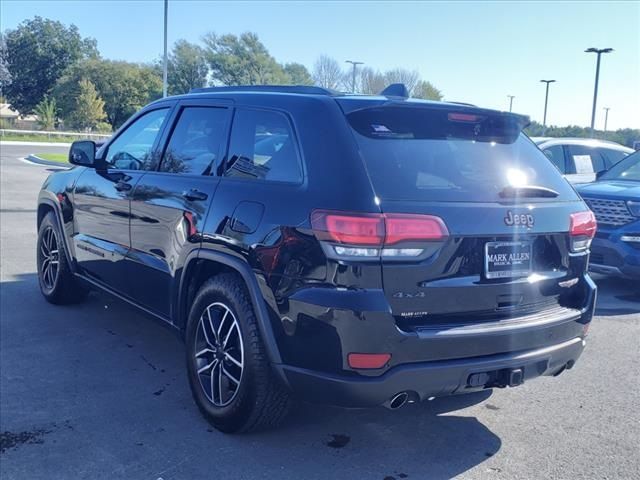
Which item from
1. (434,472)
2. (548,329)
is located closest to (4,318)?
(434,472)

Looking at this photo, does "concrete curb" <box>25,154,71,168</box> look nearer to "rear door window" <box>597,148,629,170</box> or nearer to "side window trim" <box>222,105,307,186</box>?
"rear door window" <box>597,148,629,170</box>

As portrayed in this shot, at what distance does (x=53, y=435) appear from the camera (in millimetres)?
3631

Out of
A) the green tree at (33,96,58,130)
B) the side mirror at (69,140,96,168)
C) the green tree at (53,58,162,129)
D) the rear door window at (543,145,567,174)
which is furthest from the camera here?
the green tree at (53,58,162,129)

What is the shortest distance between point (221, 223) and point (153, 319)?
1.26 meters

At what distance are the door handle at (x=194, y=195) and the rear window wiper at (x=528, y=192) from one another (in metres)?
1.69

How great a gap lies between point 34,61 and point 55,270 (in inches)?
3332

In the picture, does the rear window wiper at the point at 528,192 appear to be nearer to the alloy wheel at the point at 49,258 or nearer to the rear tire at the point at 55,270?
the rear tire at the point at 55,270

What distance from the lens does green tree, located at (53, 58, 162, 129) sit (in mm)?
63906

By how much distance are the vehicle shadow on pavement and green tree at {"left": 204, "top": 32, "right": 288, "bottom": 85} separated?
155 feet

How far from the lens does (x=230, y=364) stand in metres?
3.63

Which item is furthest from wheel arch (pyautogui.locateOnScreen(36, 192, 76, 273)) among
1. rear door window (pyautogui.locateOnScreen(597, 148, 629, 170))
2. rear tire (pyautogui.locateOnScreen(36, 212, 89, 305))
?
rear door window (pyautogui.locateOnScreen(597, 148, 629, 170))

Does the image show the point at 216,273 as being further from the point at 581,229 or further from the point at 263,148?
the point at 581,229

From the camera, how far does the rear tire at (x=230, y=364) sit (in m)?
3.38

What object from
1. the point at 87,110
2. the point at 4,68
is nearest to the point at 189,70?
the point at 87,110
